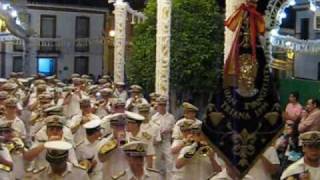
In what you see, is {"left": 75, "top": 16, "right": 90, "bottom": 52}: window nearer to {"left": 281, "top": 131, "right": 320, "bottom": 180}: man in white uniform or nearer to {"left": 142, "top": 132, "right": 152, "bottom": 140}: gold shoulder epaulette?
{"left": 142, "top": 132, "right": 152, "bottom": 140}: gold shoulder epaulette

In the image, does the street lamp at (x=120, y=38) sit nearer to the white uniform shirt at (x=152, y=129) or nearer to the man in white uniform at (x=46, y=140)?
the white uniform shirt at (x=152, y=129)

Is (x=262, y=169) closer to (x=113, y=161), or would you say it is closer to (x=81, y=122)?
(x=113, y=161)

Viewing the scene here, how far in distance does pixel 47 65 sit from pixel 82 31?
9.84ft

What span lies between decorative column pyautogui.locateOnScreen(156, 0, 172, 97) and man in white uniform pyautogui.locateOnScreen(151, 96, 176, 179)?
3.43 m

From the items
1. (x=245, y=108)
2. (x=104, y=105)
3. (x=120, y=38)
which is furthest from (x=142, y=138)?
(x=120, y=38)

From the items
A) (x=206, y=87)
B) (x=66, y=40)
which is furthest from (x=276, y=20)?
(x=66, y=40)

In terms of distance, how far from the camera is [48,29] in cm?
4509

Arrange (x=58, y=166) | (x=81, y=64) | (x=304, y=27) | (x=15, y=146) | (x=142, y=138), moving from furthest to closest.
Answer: (x=81, y=64)
(x=304, y=27)
(x=142, y=138)
(x=15, y=146)
(x=58, y=166)

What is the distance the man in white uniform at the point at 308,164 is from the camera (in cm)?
646

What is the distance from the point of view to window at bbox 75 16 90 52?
45.8 m

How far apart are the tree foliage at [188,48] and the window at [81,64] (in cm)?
2403

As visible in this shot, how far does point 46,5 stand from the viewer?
45.2m

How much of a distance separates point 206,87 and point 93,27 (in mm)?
26865

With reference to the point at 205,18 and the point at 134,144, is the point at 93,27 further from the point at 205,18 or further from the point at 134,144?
the point at 134,144
